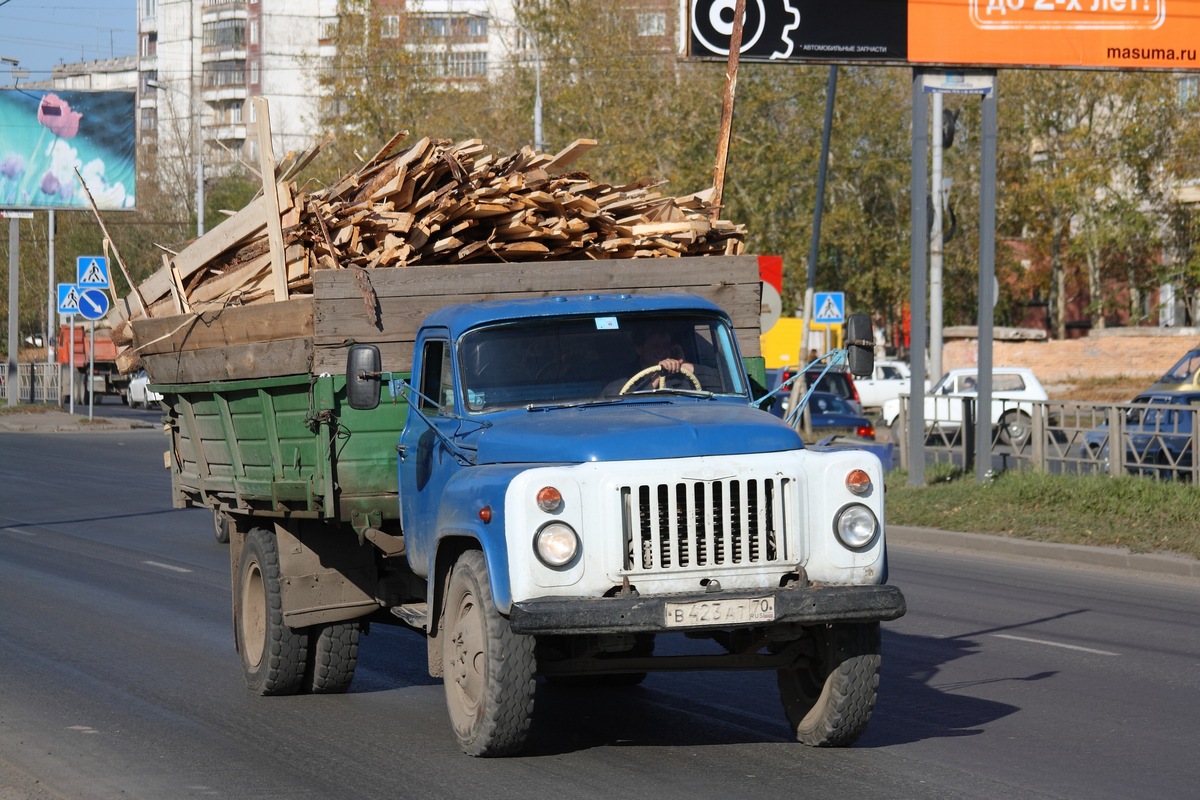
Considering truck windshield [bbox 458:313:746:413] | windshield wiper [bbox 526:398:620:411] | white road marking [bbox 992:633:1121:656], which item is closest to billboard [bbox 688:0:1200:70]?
white road marking [bbox 992:633:1121:656]

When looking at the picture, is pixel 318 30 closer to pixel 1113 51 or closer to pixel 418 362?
pixel 1113 51

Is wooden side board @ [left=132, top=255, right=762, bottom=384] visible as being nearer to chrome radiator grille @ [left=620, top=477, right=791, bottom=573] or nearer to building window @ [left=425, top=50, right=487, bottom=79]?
chrome radiator grille @ [left=620, top=477, right=791, bottom=573]

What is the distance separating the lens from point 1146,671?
9.62 metres

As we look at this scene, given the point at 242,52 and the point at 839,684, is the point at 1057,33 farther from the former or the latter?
the point at 242,52

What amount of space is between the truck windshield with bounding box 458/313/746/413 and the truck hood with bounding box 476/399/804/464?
0.24 m

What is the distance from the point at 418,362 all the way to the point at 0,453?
25673 mm

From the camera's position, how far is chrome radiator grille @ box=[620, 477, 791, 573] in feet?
21.2

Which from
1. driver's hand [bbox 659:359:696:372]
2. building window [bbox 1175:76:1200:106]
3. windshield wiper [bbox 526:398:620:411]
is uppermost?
building window [bbox 1175:76:1200:106]

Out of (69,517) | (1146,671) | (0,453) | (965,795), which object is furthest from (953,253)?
(965,795)

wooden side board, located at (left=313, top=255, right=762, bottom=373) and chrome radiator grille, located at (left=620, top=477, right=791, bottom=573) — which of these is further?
wooden side board, located at (left=313, top=255, right=762, bottom=373)

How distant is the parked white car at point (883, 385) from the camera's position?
45.8 metres

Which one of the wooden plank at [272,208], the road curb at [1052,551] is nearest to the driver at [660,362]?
the wooden plank at [272,208]

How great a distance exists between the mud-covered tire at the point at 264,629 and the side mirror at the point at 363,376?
6.07ft

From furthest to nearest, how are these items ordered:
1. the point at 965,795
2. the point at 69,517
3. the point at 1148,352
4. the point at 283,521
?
the point at 1148,352
the point at 69,517
the point at 283,521
the point at 965,795
